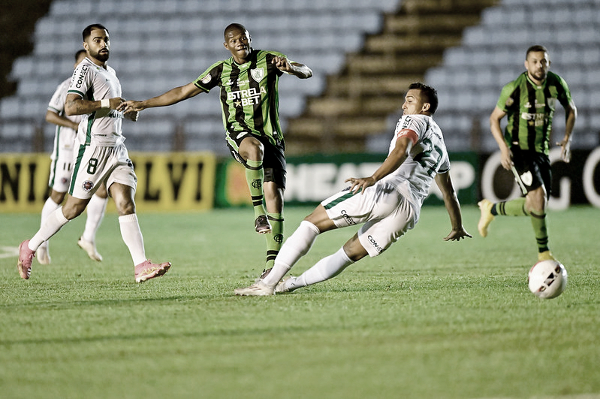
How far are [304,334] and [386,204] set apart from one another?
1.27 meters

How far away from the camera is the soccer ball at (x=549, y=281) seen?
5305 mm

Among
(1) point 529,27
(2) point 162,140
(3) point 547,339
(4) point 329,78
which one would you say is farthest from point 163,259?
(1) point 529,27

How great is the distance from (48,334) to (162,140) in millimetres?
14270

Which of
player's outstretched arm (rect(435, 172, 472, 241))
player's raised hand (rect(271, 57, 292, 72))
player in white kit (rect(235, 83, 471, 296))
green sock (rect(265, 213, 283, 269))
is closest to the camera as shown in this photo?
player in white kit (rect(235, 83, 471, 296))

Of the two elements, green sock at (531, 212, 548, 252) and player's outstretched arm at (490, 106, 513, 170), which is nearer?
green sock at (531, 212, 548, 252)

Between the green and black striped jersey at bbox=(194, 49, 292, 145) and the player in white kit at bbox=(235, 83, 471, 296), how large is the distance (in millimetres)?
1435

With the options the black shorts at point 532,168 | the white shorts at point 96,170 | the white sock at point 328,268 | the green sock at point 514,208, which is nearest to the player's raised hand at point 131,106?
the white shorts at point 96,170

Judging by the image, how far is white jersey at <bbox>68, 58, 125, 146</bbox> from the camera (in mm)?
6477

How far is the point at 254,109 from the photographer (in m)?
6.73

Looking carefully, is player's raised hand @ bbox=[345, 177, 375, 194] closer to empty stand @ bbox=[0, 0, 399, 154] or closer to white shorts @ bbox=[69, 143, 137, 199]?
white shorts @ bbox=[69, 143, 137, 199]

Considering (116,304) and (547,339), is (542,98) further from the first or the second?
(116,304)

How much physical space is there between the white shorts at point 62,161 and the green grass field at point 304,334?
95 centimetres

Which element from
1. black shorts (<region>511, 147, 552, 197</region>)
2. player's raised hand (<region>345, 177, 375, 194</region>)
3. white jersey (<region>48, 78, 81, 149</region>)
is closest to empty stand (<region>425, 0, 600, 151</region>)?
white jersey (<region>48, 78, 81, 149</region>)

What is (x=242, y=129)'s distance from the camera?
6785 mm
